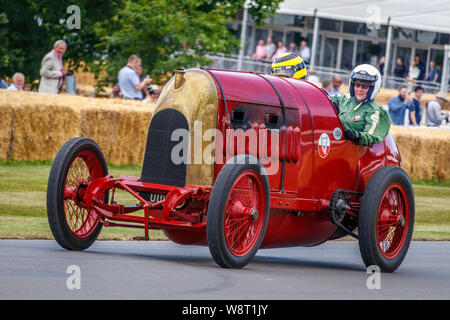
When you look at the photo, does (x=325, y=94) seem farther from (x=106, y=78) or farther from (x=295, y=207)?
(x=106, y=78)

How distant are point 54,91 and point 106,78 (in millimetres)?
4272

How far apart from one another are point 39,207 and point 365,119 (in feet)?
16.8

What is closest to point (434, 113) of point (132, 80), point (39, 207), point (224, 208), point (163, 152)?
point (132, 80)

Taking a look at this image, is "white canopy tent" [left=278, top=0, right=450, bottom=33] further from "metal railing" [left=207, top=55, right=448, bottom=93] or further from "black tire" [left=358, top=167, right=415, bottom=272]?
"black tire" [left=358, top=167, right=415, bottom=272]

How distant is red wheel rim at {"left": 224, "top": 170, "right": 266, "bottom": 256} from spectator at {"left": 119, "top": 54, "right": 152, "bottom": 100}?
33.9 ft

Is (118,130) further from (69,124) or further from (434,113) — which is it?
(434,113)

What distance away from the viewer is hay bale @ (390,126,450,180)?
21172 mm

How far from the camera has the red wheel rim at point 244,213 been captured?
7605mm

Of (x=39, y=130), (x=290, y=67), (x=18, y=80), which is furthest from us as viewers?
(x=18, y=80)

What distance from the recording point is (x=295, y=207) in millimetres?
8297

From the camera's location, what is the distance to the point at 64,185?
26.3 feet

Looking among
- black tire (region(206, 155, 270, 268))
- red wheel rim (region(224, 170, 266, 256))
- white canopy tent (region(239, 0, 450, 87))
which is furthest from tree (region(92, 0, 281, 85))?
black tire (region(206, 155, 270, 268))

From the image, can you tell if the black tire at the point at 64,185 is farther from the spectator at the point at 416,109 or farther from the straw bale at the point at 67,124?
the spectator at the point at 416,109
